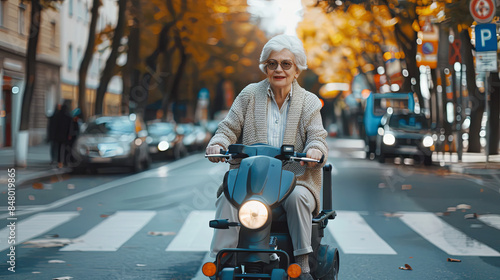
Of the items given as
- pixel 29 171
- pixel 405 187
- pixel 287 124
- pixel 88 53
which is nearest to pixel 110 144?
pixel 29 171

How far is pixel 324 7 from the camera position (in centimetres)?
2033

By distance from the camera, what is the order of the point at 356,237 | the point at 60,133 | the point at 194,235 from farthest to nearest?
the point at 60,133 < the point at 194,235 < the point at 356,237

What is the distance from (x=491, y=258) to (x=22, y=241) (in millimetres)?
4954

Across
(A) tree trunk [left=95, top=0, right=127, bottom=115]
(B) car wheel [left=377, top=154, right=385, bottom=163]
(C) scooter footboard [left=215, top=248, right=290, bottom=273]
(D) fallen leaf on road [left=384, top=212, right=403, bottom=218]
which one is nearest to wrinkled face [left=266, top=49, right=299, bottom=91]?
(C) scooter footboard [left=215, top=248, right=290, bottom=273]

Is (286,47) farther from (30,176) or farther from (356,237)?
(30,176)

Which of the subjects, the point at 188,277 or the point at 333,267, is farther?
the point at 188,277

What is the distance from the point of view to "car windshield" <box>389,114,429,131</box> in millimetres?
25156

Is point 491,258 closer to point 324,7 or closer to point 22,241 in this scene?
point 22,241

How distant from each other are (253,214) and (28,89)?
17817 mm

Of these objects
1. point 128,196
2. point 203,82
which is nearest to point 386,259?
point 128,196

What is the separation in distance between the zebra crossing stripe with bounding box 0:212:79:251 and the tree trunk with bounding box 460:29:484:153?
57.5 feet

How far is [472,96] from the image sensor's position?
85.9 ft

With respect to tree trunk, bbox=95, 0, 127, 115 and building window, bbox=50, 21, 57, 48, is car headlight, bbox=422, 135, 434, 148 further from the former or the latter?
building window, bbox=50, 21, 57, 48

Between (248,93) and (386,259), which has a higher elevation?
(248,93)
